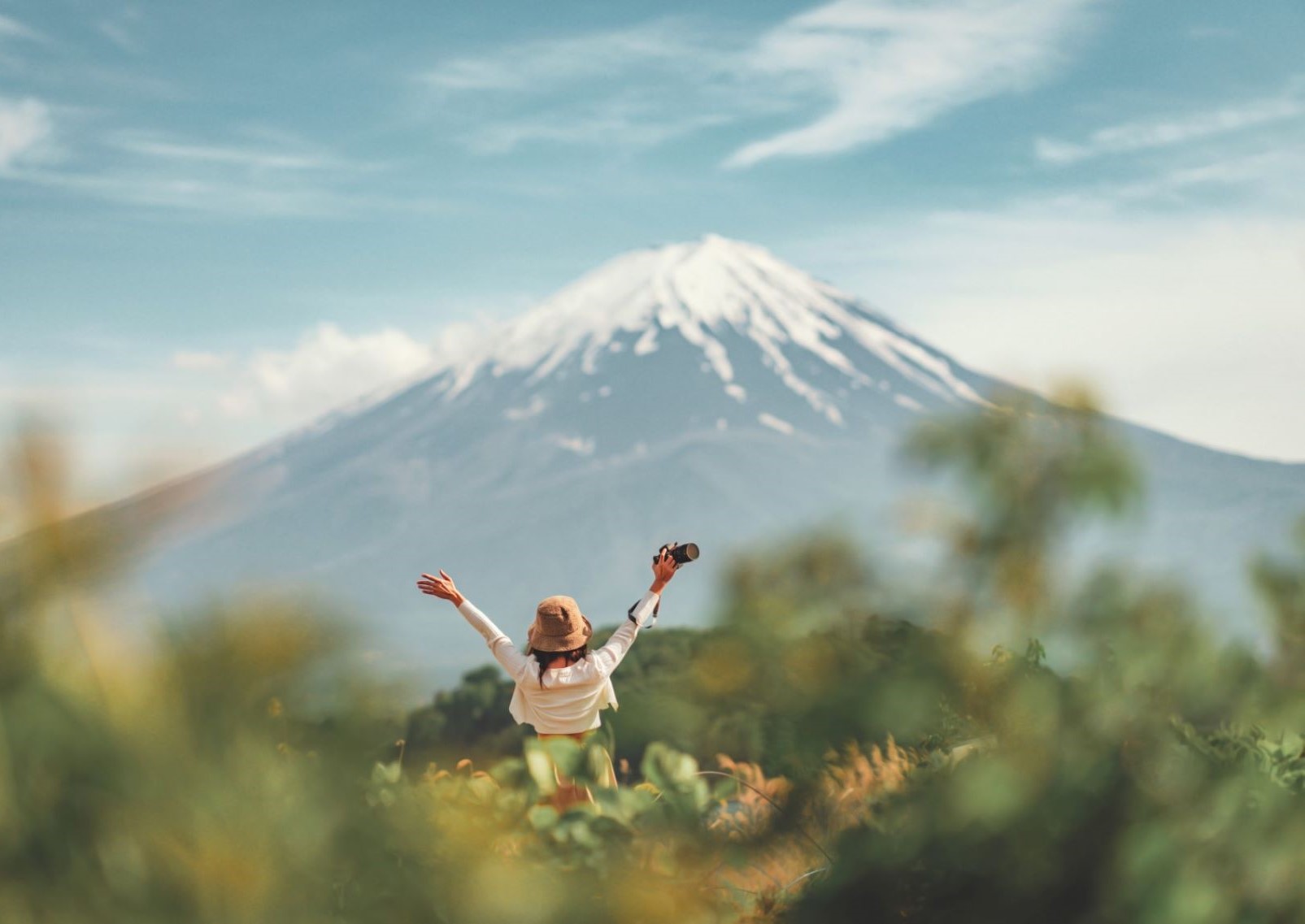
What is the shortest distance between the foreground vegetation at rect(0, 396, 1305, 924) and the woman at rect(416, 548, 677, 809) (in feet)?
1.09

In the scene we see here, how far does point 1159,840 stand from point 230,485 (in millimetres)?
1645

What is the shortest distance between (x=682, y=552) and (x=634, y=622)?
1.56 ft

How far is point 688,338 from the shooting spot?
196m

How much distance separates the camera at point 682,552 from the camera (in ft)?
11.5

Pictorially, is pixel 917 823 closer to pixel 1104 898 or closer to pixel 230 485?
pixel 1104 898

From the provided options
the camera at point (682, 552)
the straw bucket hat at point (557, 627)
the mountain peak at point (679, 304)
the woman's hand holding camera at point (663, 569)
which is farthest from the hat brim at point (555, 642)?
the mountain peak at point (679, 304)

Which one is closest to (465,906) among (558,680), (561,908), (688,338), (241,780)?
(561,908)

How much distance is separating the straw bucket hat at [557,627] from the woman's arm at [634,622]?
0.10 m

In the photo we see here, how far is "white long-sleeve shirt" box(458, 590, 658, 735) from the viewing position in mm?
3883

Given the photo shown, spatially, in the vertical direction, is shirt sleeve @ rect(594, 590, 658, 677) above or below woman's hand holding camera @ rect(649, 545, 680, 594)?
below

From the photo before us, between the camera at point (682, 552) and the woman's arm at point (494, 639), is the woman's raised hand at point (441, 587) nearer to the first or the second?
the woman's arm at point (494, 639)

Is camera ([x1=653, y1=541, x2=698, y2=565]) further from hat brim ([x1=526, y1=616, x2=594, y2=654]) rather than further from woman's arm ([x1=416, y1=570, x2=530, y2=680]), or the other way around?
woman's arm ([x1=416, y1=570, x2=530, y2=680])

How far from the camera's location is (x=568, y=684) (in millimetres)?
3893

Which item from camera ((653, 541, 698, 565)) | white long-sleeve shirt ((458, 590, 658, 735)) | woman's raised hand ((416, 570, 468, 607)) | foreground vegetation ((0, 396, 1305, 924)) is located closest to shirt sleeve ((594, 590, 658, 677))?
white long-sleeve shirt ((458, 590, 658, 735))
